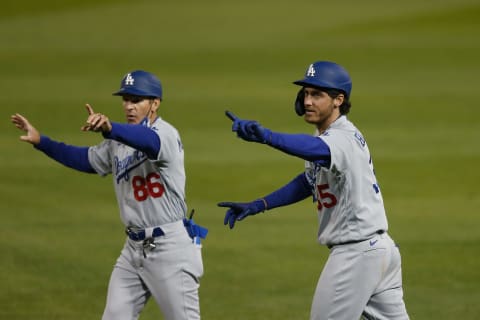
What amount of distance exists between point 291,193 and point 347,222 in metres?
0.80

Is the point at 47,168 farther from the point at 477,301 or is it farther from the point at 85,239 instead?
the point at 477,301

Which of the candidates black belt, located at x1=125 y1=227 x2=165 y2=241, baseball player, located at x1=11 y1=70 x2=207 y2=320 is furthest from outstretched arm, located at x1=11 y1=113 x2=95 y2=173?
black belt, located at x1=125 y1=227 x2=165 y2=241

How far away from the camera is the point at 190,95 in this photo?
1678 cm

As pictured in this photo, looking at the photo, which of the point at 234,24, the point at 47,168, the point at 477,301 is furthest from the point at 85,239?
the point at 234,24

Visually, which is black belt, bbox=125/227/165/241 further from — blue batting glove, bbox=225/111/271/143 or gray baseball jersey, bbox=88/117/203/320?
blue batting glove, bbox=225/111/271/143

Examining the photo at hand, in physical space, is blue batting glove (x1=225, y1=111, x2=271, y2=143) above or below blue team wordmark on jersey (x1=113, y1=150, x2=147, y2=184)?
above

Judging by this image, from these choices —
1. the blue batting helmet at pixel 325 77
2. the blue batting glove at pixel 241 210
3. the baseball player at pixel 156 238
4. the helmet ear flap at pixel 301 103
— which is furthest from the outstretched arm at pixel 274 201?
the blue batting helmet at pixel 325 77

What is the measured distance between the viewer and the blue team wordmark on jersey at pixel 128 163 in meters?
7.03

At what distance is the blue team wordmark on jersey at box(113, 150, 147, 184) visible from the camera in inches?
277

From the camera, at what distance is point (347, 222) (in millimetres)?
6281

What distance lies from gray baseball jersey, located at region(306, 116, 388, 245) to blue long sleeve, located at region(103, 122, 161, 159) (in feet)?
3.69

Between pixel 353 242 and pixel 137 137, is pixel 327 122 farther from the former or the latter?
pixel 137 137

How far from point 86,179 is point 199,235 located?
22.5 feet

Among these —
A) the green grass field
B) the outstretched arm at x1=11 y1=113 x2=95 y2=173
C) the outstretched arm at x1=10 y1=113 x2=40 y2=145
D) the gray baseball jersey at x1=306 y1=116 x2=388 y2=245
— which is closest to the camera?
the gray baseball jersey at x1=306 y1=116 x2=388 y2=245
